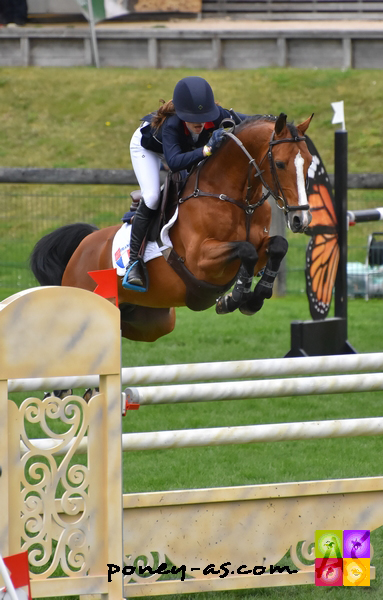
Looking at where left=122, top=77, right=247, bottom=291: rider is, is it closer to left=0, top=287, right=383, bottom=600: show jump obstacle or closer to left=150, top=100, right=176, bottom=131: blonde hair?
left=150, top=100, right=176, bottom=131: blonde hair

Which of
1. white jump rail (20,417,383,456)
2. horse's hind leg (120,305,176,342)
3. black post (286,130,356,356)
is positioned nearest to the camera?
white jump rail (20,417,383,456)

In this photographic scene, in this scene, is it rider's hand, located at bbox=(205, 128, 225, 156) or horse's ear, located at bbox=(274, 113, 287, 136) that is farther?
rider's hand, located at bbox=(205, 128, 225, 156)

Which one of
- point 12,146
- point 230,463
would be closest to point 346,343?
point 230,463

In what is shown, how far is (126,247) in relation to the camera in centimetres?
429

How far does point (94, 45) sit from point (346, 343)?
1369 cm

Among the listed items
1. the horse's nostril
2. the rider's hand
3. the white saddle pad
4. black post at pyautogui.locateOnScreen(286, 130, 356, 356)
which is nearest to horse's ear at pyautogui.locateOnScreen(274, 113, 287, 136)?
the rider's hand

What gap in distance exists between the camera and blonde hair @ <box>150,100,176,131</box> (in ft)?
12.6

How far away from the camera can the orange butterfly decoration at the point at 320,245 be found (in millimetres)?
5488

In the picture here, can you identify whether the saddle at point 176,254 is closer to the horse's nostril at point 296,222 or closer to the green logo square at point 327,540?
the horse's nostril at point 296,222

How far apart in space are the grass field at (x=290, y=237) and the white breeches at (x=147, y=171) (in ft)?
4.39

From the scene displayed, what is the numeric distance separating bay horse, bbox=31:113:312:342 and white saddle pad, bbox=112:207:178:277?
0.12ft

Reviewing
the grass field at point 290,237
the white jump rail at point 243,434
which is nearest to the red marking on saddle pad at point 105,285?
the white jump rail at point 243,434

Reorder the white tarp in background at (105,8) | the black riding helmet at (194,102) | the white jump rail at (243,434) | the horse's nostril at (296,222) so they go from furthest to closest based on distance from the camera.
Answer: the white tarp in background at (105,8)
the black riding helmet at (194,102)
the horse's nostril at (296,222)
the white jump rail at (243,434)

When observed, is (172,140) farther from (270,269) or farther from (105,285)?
(105,285)
